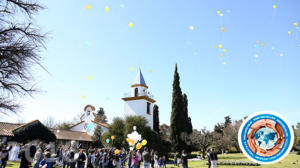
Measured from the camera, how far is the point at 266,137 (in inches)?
258

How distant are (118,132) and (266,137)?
85.8 feet

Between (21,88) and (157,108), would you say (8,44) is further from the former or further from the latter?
(157,108)

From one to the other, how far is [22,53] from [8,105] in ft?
6.15

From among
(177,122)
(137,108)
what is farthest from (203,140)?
(137,108)

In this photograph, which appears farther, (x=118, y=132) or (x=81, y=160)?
(x=118, y=132)

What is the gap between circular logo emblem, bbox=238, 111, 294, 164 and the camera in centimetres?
639

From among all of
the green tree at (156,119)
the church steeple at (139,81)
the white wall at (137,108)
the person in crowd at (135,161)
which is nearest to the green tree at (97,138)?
the white wall at (137,108)

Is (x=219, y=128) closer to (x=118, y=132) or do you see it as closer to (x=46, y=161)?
(x=118, y=132)

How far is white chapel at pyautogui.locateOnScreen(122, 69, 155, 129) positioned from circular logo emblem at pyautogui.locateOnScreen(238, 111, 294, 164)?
31.7 meters

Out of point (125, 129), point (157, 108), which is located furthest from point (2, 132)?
point (157, 108)

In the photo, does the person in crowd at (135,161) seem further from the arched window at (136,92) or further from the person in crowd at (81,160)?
the arched window at (136,92)

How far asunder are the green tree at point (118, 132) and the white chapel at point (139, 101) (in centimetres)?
617

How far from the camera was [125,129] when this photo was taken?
31.3m

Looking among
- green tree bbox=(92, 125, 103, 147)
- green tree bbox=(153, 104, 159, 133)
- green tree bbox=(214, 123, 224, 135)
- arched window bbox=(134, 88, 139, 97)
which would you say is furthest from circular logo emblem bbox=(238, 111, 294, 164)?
green tree bbox=(214, 123, 224, 135)
